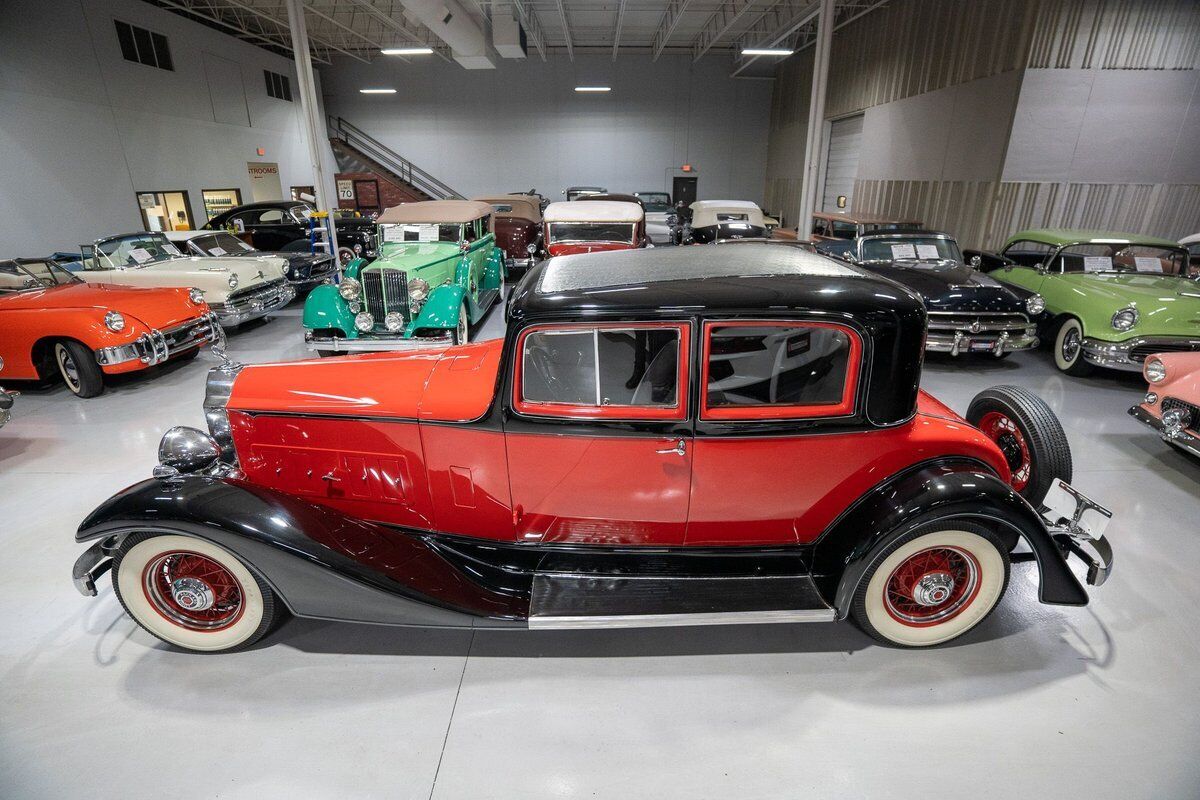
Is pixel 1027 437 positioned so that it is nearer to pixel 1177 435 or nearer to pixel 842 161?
pixel 1177 435

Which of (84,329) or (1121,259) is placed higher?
(1121,259)

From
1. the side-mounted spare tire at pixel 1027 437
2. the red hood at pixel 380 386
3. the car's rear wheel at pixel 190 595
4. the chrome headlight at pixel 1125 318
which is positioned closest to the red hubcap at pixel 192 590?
the car's rear wheel at pixel 190 595

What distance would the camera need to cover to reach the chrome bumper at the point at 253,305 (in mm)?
7480

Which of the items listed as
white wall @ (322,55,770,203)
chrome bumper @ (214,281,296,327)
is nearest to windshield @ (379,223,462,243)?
chrome bumper @ (214,281,296,327)

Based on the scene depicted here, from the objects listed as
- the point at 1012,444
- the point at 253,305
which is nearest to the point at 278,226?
the point at 253,305

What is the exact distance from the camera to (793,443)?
2359mm

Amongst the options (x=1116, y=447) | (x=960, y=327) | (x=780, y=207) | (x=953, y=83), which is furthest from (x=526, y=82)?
(x=1116, y=447)

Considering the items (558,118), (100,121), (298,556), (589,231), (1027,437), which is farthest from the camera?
(558,118)

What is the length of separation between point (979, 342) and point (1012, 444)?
3.56 metres

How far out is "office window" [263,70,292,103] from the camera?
17.8 meters

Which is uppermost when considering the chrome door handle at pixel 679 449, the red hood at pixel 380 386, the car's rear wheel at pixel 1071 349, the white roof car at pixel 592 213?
the white roof car at pixel 592 213

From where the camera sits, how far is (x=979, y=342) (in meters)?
6.21

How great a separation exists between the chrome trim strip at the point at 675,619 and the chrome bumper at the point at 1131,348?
5513mm

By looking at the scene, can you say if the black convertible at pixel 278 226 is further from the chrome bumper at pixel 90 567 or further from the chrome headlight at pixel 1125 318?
the chrome headlight at pixel 1125 318
